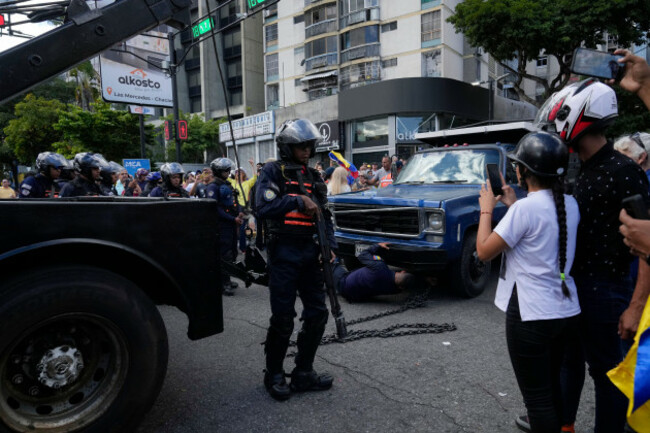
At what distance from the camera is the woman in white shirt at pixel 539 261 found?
6.75ft

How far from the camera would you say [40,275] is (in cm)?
216

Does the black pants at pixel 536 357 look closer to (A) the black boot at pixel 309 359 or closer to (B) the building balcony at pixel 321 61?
(A) the black boot at pixel 309 359

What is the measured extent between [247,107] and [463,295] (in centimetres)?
4028

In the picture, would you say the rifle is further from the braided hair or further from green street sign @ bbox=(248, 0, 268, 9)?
green street sign @ bbox=(248, 0, 268, 9)

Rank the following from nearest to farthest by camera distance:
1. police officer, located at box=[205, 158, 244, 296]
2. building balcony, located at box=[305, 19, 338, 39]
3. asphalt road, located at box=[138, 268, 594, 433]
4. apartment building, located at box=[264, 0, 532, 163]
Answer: asphalt road, located at box=[138, 268, 594, 433]
police officer, located at box=[205, 158, 244, 296]
apartment building, located at box=[264, 0, 532, 163]
building balcony, located at box=[305, 19, 338, 39]

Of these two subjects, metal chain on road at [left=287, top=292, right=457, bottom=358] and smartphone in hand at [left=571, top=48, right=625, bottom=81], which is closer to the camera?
smartphone in hand at [left=571, top=48, right=625, bottom=81]

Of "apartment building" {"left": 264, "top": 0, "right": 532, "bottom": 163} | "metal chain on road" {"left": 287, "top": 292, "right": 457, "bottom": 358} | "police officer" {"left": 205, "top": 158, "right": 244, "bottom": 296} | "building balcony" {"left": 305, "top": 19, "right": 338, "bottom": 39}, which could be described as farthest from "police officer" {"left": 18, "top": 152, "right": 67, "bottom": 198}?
"building balcony" {"left": 305, "top": 19, "right": 338, "bottom": 39}

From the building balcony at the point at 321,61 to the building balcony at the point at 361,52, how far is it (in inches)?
35.9

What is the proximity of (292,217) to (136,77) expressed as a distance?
16.8 meters

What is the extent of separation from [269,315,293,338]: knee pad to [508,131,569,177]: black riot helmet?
181 cm

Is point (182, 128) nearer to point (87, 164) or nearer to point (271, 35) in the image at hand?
point (87, 164)

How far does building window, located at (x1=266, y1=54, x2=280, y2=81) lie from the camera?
1453 inches

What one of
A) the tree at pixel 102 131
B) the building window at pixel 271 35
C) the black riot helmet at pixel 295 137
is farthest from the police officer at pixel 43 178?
the building window at pixel 271 35

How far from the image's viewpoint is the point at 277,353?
3.09m
